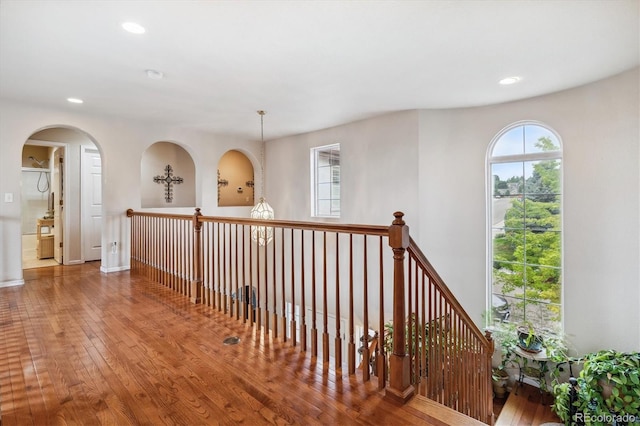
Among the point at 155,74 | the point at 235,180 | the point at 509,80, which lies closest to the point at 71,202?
the point at 235,180

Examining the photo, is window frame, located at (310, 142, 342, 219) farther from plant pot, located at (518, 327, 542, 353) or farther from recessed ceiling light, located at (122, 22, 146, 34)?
recessed ceiling light, located at (122, 22, 146, 34)

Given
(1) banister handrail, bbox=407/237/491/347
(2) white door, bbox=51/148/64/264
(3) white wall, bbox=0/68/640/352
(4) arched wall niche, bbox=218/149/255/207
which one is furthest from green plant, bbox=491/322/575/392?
(2) white door, bbox=51/148/64/264

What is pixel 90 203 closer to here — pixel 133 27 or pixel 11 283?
pixel 11 283

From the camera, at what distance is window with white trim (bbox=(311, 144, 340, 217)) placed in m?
6.27

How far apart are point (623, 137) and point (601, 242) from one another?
1.16m

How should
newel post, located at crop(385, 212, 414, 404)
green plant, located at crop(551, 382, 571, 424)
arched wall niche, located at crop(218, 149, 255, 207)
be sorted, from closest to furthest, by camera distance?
1. newel post, located at crop(385, 212, 414, 404)
2. green plant, located at crop(551, 382, 571, 424)
3. arched wall niche, located at crop(218, 149, 255, 207)

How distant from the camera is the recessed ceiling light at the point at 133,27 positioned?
2.47 meters

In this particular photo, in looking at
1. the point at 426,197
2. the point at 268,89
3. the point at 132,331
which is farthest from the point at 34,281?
the point at 426,197

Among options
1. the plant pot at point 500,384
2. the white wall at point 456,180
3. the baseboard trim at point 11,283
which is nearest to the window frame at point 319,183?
the white wall at point 456,180

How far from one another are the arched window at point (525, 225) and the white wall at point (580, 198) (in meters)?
0.13

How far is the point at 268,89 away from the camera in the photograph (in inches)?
155

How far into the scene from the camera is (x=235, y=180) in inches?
282

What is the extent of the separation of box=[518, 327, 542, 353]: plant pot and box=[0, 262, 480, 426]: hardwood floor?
9.68 feet

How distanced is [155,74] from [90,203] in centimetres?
392
